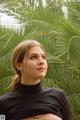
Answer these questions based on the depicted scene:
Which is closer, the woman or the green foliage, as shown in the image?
the woman

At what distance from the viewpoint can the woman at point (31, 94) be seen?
2094 millimetres

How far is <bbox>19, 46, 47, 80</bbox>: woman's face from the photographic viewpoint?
2.12 meters

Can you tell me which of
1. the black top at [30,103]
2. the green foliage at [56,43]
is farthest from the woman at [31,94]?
the green foliage at [56,43]

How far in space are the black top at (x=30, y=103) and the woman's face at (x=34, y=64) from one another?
0.07 metres

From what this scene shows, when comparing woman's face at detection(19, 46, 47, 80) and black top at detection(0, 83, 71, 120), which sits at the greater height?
woman's face at detection(19, 46, 47, 80)

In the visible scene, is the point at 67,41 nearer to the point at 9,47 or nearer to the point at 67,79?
the point at 67,79

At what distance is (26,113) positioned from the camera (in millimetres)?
2100

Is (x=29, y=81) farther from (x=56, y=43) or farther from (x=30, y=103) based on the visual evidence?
(x=56, y=43)

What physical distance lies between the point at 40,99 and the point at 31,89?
0.07 meters

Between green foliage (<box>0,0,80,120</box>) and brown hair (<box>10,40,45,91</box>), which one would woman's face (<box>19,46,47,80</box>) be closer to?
brown hair (<box>10,40,45,91</box>)

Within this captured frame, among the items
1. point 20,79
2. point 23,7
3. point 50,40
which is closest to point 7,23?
point 23,7

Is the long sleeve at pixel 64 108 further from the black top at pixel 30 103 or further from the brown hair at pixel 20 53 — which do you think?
the brown hair at pixel 20 53

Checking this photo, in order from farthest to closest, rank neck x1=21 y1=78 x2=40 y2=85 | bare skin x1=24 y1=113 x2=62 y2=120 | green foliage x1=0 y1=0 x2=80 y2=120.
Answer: green foliage x1=0 y1=0 x2=80 y2=120, neck x1=21 y1=78 x2=40 y2=85, bare skin x1=24 y1=113 x2=62 y2=120

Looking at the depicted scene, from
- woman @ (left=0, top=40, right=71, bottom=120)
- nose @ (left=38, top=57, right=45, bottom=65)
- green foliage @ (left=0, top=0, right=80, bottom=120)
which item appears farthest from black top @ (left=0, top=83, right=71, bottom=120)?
green foliage @ (left=0, top=0, right=80, bottom=120)
